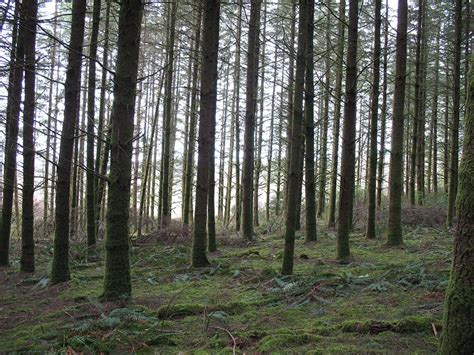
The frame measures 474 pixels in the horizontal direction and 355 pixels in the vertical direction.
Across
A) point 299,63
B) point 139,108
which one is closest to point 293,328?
point 299,63

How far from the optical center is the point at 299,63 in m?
6.34

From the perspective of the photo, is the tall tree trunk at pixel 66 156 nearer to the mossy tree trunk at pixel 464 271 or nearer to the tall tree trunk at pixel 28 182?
the tall tree trunk at pixel 28 182

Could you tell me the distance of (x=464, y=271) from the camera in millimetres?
2615

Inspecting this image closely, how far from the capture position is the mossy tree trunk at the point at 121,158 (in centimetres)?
549

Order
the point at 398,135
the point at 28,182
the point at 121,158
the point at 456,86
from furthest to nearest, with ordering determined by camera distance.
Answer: the point at 456,86, the point at 398,135, the point at 28,182, the point at 121,158

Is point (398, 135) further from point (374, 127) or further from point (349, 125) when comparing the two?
point (349, 125)

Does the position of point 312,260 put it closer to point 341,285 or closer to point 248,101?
point 341,285

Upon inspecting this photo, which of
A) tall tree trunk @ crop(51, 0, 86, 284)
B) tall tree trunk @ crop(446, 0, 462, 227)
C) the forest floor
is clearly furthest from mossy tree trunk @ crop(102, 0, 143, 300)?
tall tree trunk @ crop(446, 0, 462, 227)

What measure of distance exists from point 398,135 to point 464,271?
8.11m

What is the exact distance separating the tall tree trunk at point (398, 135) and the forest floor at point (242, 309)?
134 cm

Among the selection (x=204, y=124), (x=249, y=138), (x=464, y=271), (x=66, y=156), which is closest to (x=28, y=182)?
(x=66, y=156)

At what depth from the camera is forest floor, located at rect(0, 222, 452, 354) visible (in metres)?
3.82

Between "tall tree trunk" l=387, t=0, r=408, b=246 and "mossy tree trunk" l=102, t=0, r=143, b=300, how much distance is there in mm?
6968

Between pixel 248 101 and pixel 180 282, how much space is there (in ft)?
24.0
